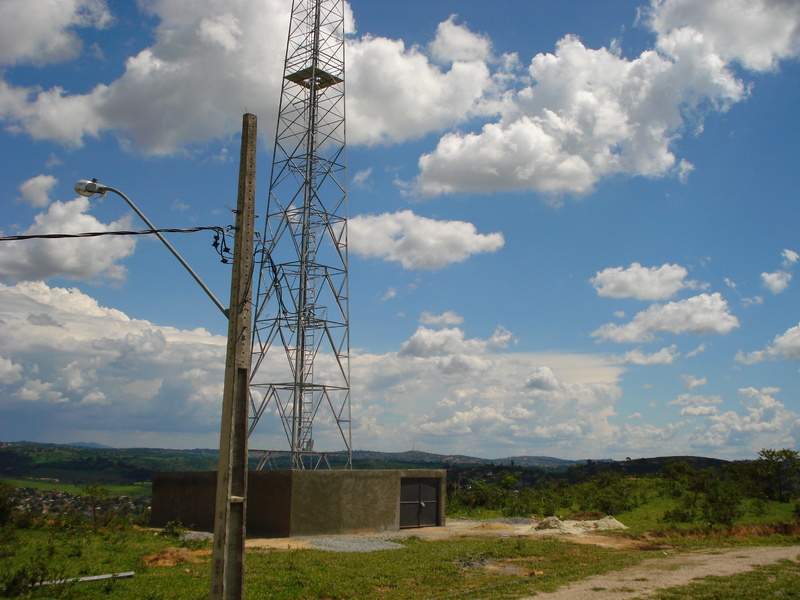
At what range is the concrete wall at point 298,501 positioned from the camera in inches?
1016

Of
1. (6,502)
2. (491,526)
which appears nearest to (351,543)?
(491,526)

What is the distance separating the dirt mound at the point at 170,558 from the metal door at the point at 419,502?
13005 millimetres

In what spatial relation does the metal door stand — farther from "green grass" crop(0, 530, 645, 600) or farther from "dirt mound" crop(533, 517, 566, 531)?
"green grass" crop(0, 530, 645, 600)

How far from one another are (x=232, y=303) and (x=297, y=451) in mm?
17266

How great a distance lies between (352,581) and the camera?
1552 centimetres

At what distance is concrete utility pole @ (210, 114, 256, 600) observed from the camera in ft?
35.1

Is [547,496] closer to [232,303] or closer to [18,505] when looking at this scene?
[18,505]

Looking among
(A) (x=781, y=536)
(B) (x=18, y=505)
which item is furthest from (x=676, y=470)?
(B) (x=18, y=505)

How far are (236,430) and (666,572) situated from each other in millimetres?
12135

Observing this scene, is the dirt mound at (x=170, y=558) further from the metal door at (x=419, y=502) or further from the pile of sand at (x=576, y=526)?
the pile of sand at (x=576, y=526)

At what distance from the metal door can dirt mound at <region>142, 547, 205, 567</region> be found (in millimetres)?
13005

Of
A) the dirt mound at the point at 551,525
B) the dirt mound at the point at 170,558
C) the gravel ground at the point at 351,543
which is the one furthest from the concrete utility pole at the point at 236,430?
the dirt mound at the point at 551,525

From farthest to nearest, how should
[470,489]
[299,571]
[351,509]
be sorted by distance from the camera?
1. [470,489]
2. [351,509]
3. [299,571]

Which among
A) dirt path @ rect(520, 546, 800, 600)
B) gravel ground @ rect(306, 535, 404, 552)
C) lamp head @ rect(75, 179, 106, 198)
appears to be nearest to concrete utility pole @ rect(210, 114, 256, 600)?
lamp head @ rect(75, 179, 106, 198)
